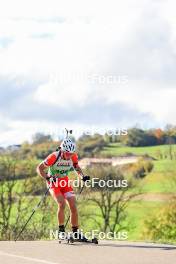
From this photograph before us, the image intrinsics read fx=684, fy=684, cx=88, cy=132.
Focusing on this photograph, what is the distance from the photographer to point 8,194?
185 feet

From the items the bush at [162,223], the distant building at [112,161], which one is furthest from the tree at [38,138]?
the bush at [162,223]

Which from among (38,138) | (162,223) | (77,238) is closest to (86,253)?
(77,238)

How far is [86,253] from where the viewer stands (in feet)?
37.8

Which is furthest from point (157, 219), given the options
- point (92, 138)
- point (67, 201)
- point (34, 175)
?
point (67, 201)

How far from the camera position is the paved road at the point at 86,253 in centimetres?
1048

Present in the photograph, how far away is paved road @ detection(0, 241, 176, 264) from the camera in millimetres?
10480

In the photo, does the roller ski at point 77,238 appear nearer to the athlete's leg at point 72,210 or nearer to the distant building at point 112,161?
the athlete's leg at point 72,210

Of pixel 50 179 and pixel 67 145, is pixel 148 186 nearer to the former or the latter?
pixel 50 179

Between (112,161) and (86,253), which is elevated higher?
(112,161)

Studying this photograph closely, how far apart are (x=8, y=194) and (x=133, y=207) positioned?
939 inches

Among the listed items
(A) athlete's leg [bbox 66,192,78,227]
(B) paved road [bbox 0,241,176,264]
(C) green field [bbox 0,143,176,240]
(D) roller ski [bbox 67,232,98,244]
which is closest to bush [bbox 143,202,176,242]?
(C) green field [bbox 0,143,176,240]

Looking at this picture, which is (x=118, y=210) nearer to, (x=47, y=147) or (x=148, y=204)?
(x=148, y=204)

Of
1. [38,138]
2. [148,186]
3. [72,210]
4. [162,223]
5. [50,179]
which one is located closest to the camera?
[72,210]

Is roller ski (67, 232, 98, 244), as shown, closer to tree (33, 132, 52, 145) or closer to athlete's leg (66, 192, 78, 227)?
athlete's leg (66, 192, 78, 227)
